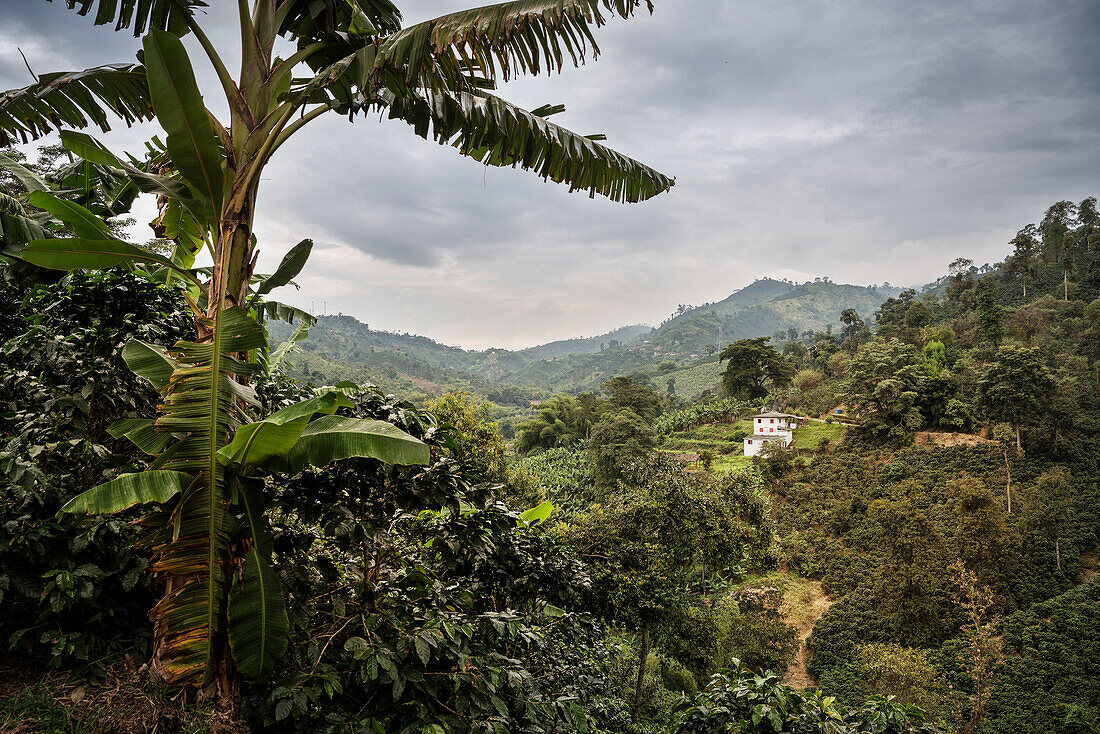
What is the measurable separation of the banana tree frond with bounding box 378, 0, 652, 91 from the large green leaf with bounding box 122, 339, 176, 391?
1.57m

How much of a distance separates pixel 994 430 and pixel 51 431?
23.4 meters

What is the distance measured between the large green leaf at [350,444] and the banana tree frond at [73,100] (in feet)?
7.45

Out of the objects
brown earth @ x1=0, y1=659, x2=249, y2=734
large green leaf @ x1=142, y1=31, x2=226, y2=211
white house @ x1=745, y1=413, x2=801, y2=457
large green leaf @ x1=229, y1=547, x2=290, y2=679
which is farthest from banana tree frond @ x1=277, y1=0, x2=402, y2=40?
white house @ x1=745, y1=413, x2=801, y2=457

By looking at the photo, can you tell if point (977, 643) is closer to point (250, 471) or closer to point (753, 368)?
point (250, 471)

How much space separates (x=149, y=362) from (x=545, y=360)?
156218mm

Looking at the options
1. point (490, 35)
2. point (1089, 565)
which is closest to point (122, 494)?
point (490, 35)

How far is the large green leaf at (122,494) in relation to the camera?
65.7 inches

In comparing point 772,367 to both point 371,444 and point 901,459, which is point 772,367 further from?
point 371,444

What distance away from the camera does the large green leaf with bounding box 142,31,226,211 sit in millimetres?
1933

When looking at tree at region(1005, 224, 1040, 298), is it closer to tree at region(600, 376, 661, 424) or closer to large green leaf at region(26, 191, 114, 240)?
tree at region(600, 376, 661, 424)

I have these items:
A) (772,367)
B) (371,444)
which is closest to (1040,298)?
(772,367)

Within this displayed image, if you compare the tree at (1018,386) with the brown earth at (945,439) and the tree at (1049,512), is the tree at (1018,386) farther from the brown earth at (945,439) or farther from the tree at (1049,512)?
the tree at (1049,512)

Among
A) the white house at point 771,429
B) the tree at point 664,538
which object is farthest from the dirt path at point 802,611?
the white house at point 771,429

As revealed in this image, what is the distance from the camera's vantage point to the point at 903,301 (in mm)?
→ 41031
